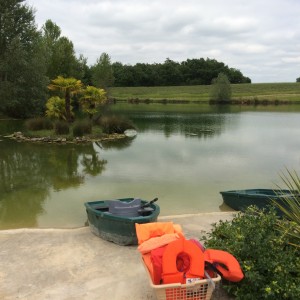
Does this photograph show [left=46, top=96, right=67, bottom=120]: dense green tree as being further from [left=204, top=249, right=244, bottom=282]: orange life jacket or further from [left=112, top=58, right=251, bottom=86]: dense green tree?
[left=112, top=58, right=251, bottom=86]: dense green tree

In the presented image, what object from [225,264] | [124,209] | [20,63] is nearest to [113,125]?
[20,63]

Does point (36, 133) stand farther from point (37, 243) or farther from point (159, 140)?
point (37, 243)

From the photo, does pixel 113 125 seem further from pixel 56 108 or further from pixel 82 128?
pixel 56 108

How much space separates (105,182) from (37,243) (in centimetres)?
593

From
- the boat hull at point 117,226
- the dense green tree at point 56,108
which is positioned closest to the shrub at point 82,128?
the dense green tree at point 56,108

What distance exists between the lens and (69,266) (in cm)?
569

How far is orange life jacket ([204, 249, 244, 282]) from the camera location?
421 cm

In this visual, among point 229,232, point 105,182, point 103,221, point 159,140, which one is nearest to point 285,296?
point 229,232

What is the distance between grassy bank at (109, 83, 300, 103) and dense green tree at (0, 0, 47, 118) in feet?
160

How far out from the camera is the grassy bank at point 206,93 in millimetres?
74881

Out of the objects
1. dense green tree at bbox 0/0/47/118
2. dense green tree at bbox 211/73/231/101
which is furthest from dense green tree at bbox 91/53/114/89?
dense green tree at bbox 0/0/47/118

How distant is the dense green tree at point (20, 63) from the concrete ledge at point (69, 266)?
2553 cm

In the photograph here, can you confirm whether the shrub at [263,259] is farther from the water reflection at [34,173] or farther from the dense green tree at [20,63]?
the dense green tree at [20,63]

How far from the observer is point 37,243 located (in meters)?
6.66
